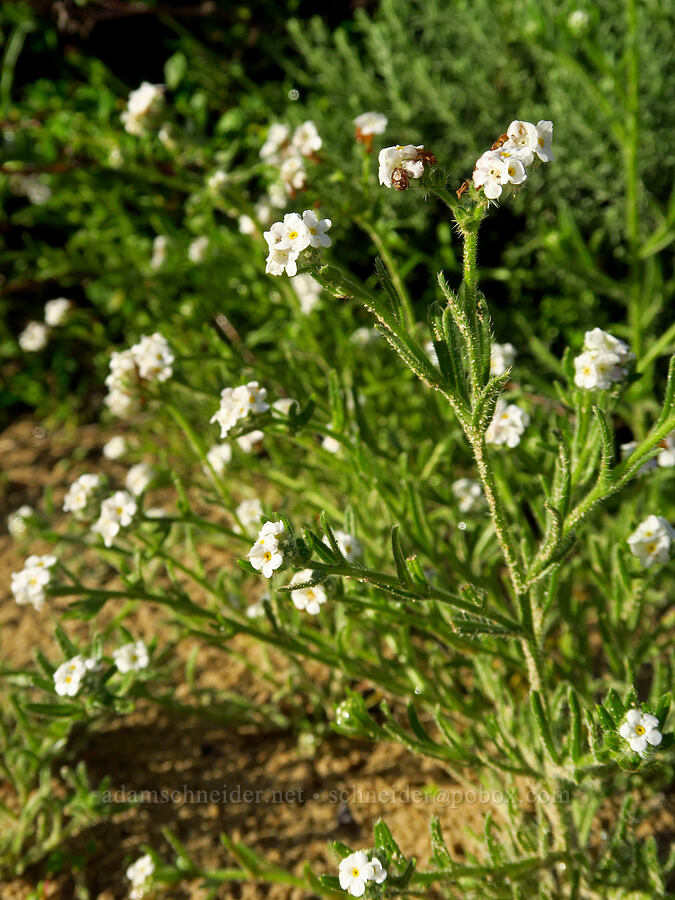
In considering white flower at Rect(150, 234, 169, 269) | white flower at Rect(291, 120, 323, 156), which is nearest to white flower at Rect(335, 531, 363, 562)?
white flower at Rect(291, 120, 323, 156)

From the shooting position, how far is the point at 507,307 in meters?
3.52

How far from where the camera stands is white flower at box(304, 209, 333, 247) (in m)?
1.32

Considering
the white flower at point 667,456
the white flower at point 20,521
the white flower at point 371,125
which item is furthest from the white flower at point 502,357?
the white flower at point 20,521

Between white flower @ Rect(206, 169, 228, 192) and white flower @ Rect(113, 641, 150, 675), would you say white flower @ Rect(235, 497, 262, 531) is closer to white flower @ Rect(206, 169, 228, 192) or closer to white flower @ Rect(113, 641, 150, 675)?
white flower @ Rect(113, 641, 150, 675)

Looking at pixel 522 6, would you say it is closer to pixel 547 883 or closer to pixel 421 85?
pixel 421 85

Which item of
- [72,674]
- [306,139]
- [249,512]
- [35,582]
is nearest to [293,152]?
[306,139]

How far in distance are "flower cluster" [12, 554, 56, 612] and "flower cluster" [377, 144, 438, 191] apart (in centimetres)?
116

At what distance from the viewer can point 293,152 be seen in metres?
2.31

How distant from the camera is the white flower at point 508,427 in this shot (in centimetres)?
188

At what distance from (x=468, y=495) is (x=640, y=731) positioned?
3.02ft

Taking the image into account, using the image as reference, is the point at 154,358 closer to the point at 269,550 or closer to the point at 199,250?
the point at 269,550

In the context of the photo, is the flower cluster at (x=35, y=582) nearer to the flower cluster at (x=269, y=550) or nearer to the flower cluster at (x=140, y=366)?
the flower cluster at (x=140, y=366)

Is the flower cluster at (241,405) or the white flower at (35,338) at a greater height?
the white flower at (35,338)

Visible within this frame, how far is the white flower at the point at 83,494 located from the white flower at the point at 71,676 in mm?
382
